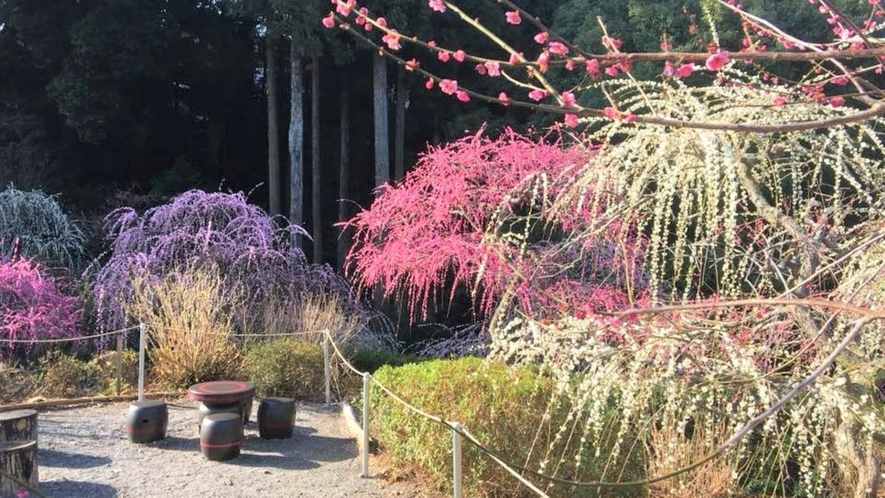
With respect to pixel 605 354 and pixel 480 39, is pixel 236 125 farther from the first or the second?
pixel 605 354

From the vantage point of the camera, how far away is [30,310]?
8.12 m

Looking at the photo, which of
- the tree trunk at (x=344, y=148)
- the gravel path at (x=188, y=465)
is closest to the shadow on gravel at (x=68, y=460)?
the gravel path at (x=188, y=465)

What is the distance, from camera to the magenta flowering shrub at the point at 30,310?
8.04 meters

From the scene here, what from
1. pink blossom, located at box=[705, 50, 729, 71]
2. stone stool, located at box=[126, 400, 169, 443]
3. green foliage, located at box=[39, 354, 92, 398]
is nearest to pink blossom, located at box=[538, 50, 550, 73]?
pink blossom, located at box=[705, 50, 729, 71]

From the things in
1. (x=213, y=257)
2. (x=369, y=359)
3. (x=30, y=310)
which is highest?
(x=213, y=257)

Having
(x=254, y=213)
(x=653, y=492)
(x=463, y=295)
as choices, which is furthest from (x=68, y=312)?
(x=653, y=492)

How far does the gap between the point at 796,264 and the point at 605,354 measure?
53.6 inches

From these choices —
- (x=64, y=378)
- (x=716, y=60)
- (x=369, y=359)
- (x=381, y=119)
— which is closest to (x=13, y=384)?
(x=64, y=378)

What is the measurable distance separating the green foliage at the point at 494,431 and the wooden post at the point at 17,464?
214 centimetres

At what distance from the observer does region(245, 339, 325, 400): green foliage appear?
24.2 ft

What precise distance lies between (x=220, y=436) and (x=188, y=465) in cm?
30

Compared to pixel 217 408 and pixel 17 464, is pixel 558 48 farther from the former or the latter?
pixel 217 408

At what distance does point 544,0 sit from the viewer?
48.5 ft

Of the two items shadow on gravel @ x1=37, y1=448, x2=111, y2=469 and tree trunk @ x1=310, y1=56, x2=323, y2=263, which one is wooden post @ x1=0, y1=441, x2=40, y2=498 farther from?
tree trunk @ x1=310, y1=56, x2=323, y2=263
